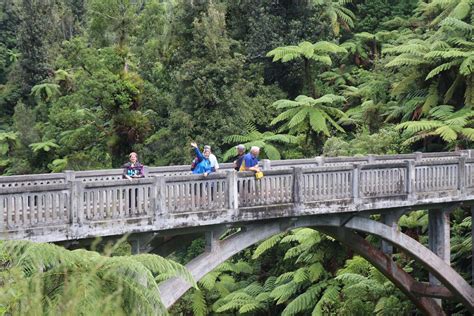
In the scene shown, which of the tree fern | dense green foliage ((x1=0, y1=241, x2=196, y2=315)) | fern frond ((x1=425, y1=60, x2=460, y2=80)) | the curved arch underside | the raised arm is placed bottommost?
the tree fern

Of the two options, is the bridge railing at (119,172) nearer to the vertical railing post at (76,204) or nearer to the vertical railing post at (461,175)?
the vertical railing post at (461,175)

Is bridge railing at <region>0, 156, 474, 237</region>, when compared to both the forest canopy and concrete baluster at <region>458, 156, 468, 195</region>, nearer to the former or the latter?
concrete baluster at <region>458, 156, 468, 195</region>

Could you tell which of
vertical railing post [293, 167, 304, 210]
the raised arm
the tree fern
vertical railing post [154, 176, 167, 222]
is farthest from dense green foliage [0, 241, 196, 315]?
the tree fern

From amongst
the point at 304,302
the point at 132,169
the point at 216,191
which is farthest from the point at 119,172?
the point at 304,302

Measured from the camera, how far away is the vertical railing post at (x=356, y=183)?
14.0m

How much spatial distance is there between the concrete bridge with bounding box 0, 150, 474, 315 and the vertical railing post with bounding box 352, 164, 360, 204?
2 centimetres

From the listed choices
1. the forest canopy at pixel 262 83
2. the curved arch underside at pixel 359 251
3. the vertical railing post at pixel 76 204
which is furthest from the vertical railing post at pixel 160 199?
the forest canopy at pixel 262 83

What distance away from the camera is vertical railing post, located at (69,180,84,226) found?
10.5 metres

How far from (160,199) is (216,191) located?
3.55 feet

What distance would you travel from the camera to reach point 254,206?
12.6 meters

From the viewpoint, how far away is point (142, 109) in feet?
99.1

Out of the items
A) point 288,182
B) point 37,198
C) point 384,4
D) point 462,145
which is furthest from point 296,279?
point 384,4

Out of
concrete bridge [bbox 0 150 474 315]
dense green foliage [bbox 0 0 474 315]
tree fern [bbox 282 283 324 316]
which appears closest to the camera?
concrete bridge [bbox 0 150 474 315]

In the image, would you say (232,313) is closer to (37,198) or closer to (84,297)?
(37,198)
